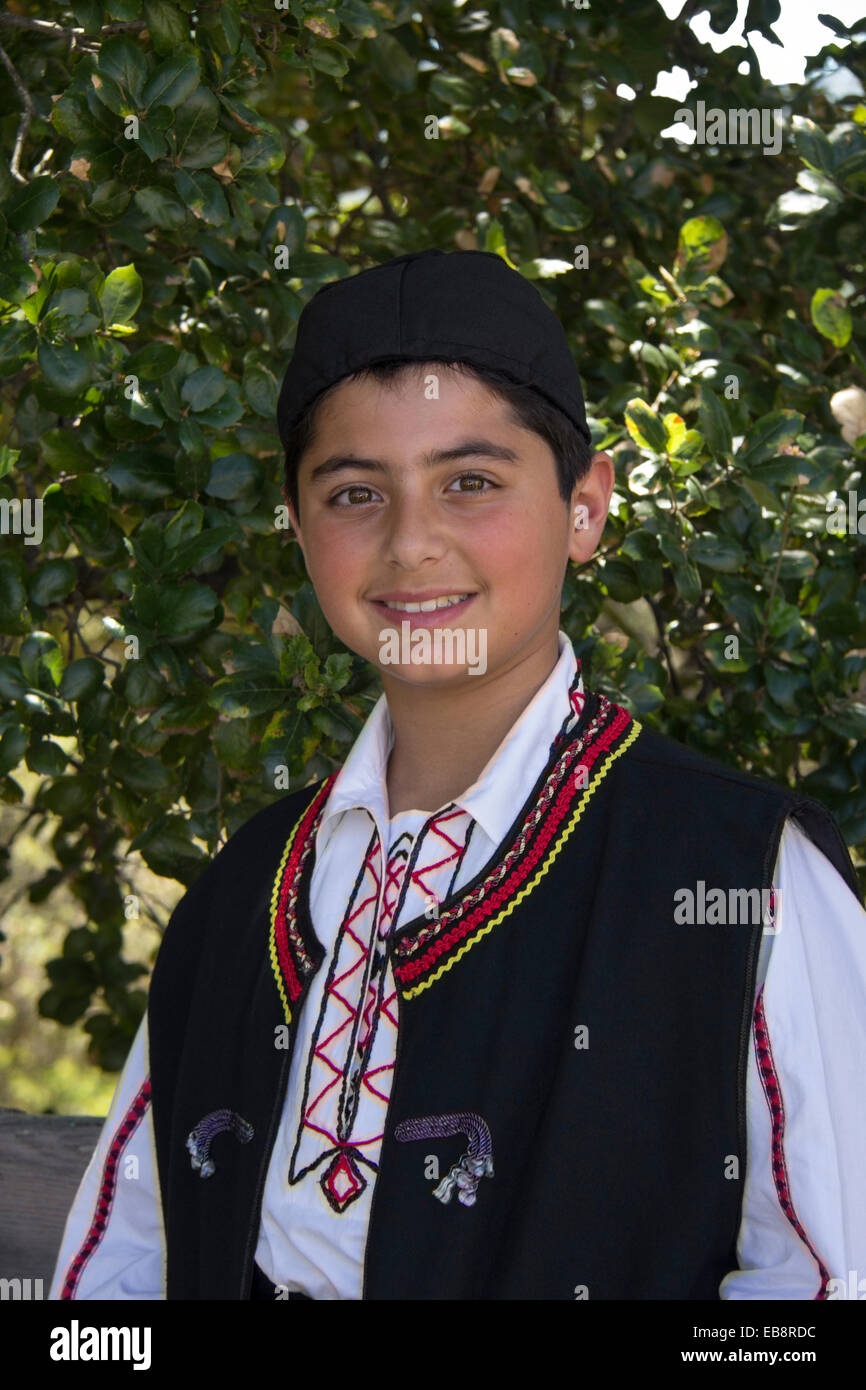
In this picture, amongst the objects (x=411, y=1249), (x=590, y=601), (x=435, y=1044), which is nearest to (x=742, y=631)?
(x=590, y=601)

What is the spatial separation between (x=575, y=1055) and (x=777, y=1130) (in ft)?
0.61

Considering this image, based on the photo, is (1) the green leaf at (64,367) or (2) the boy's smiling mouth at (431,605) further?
(1) the green leaf at (64,367)

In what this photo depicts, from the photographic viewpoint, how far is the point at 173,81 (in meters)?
1.77

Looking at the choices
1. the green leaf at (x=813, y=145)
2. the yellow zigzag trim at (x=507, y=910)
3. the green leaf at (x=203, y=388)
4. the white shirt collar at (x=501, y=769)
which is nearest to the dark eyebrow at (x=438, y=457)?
the white shirt collar at (x=501, y=769)

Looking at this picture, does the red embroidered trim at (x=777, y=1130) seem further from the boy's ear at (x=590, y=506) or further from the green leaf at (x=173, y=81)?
the green leaf at (x=173, y=81)

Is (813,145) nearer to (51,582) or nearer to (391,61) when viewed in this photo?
(391,61)

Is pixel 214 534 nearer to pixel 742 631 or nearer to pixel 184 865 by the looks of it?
pixel 184 865

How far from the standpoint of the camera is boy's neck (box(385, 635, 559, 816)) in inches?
59.7

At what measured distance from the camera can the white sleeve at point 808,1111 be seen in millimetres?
1207

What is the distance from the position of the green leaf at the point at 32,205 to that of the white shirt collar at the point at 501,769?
31.5 inches

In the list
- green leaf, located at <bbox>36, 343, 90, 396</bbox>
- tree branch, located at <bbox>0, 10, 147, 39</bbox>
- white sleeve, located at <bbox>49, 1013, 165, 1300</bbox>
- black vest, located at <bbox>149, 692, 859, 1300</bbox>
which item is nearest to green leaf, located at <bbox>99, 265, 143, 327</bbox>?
green leaf, located at <bbox>36, 343, 90, 396</bbox>

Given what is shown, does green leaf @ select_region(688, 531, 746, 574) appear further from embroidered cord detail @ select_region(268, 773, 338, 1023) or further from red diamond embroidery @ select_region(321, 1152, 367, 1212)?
red diamond embroidery @ select_region(321, 1152, 367, 1212)
